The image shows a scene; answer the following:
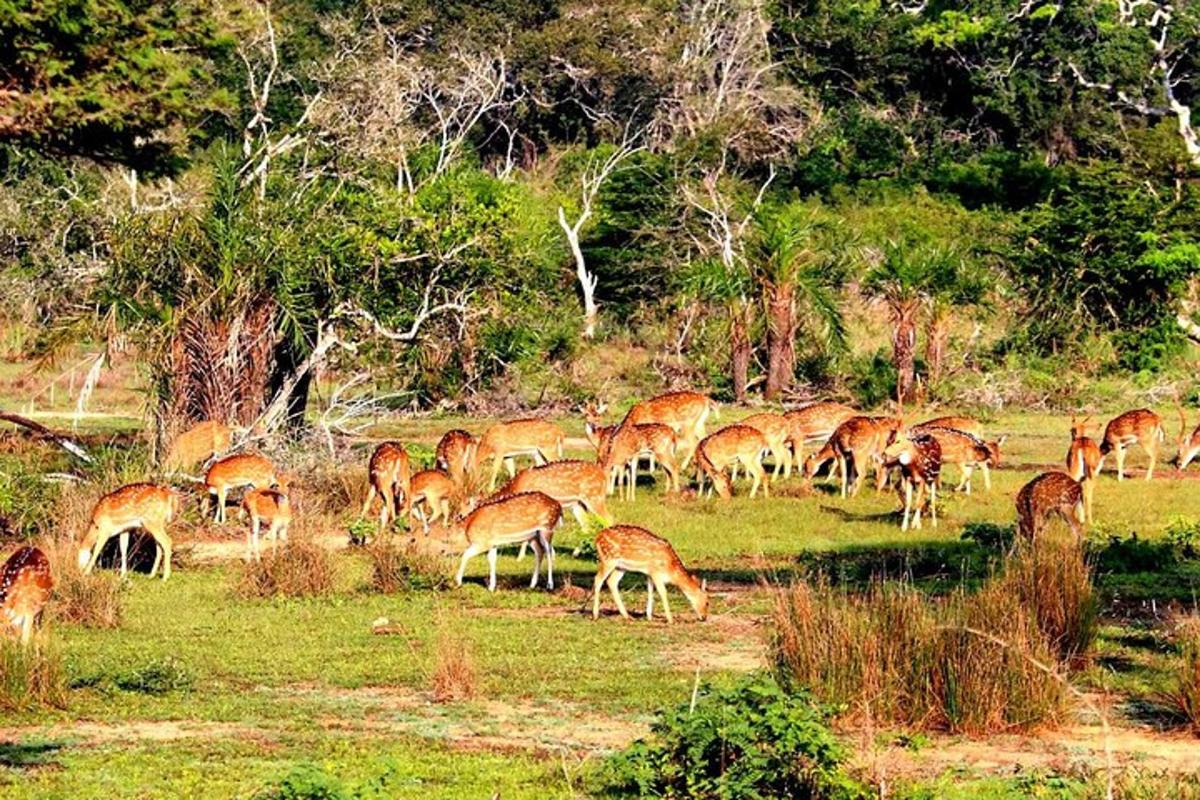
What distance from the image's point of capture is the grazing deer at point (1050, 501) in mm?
18547

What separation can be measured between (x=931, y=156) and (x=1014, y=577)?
134ft

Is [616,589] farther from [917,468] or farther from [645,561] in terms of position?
[917,468]

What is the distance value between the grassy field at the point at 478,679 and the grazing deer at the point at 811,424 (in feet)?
13.8

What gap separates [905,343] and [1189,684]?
70.0ft

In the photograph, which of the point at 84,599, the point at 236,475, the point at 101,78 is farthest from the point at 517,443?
the point at 84,599

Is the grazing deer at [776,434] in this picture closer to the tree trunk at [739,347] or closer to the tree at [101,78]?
the tree at [101,78]

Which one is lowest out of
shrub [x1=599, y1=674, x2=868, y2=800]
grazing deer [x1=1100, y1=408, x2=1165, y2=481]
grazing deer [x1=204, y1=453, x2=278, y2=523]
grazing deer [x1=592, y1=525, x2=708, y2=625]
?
shrub [x1=599, y1=674, x2=868, y2=800]

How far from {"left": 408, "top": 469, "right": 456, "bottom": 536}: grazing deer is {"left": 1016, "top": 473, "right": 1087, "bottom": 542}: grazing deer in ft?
19.6

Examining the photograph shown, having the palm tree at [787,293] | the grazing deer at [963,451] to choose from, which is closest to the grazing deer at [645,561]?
the grazing deer at [963,451]

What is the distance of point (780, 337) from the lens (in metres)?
33.9

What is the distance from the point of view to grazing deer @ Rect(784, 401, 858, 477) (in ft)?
85.2

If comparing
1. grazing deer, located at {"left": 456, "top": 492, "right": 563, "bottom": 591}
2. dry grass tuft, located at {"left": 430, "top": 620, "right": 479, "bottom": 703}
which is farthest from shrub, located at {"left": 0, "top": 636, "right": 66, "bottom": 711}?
grazing deer, located at {"left": 456, "top": 492, "right": 563, "bottom": 591}

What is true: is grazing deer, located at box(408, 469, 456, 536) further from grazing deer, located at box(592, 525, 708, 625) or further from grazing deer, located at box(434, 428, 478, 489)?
grazing deer, located at box(592, 525, 708, 625)

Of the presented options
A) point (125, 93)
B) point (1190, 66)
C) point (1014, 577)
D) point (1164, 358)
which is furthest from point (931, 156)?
point (1014, 577)
